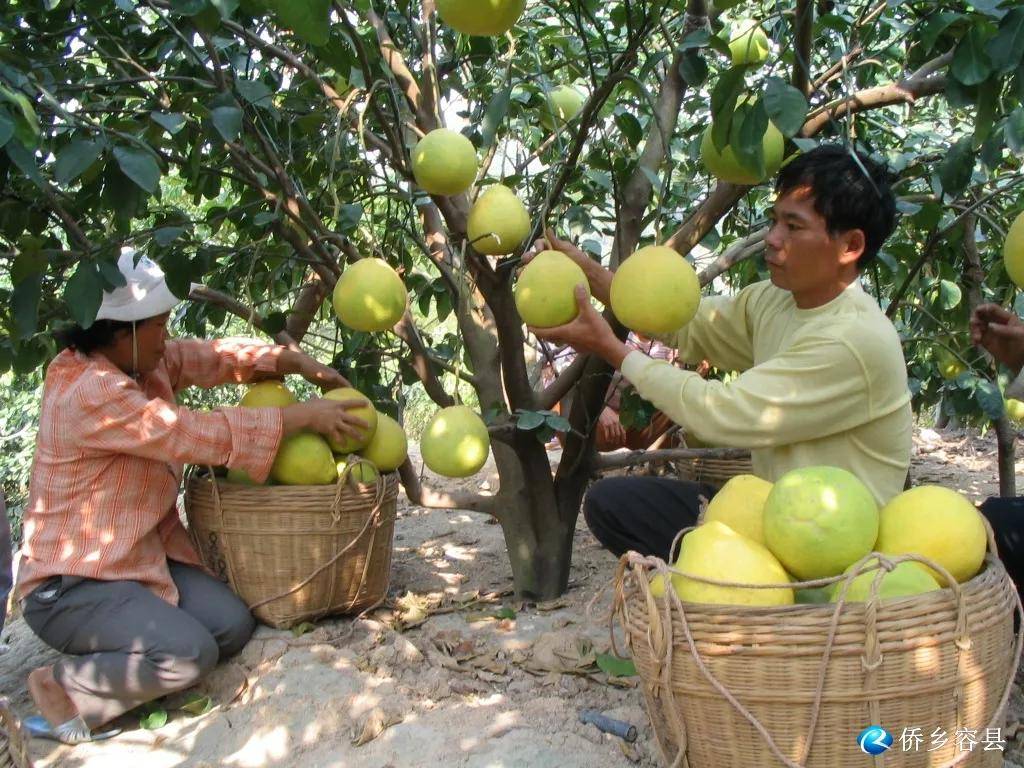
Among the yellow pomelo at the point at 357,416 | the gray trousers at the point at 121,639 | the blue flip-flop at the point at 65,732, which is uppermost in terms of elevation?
the yellow pomelo at the point at 357,416

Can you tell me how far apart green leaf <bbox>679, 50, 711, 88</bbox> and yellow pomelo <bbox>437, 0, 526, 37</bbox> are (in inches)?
18.9

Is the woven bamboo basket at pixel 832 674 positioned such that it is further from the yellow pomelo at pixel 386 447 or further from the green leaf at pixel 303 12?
the yellow pomelo at pixel 386 447

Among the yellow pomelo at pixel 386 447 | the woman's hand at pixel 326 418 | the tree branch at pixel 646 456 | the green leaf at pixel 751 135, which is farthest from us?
the yellow pomelo at pixel 386 447

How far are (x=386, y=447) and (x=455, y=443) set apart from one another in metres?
0.61

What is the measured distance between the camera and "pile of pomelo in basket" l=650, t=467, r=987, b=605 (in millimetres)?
1693

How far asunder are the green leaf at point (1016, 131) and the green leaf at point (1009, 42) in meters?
0.35

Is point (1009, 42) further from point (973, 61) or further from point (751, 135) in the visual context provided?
point (751, 135)

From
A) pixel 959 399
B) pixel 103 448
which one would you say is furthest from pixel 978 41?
pixel 103 448

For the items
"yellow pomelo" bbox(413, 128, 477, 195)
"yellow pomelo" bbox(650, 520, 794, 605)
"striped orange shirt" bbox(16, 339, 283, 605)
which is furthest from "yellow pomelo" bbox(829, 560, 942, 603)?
"striped orange shirt" bbox(16, 339, 283, 605)

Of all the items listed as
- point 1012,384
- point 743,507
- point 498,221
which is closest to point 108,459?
point 498,221

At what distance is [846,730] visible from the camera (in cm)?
160

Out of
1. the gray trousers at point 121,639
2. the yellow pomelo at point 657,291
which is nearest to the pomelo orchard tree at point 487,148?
the yellow pomelo at point 657,291

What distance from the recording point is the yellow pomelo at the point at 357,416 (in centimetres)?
284

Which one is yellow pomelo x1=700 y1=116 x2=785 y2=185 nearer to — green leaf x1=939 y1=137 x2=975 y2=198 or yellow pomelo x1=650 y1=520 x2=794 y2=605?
green leaf x1=939 y1=137 x2=975 y2=198
